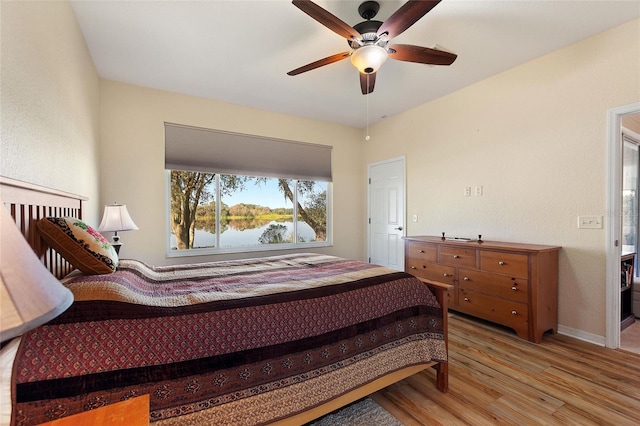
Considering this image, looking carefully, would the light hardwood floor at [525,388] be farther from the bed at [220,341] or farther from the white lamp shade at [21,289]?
the white lamp shade at [21,289]

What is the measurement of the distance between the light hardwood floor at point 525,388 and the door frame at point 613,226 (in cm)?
21

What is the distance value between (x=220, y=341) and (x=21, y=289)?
853 mm

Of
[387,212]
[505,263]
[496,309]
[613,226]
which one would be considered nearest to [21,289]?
[505,263]

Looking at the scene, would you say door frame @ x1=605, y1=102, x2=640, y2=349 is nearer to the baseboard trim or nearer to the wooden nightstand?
the baseboard trim

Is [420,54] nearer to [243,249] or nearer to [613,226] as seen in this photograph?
[613,226]

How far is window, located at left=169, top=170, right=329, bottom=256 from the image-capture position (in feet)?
12.3

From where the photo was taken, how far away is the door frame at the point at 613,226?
2.38m

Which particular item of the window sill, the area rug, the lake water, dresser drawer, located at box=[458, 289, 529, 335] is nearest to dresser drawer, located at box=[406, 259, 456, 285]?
dresser drawer, located at box=[458, 289, 529, 335]

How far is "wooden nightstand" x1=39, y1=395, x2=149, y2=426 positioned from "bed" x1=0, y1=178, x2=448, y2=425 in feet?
0.90

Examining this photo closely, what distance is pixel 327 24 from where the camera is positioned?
5.94 ft

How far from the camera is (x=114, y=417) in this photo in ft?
2.53

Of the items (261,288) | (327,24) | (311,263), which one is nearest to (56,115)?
(261,288)

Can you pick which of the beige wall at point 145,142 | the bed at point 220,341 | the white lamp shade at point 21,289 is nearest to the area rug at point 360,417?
the bed at point 220,341

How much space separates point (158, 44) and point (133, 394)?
2.75m
